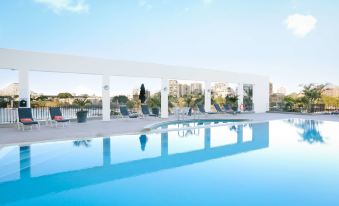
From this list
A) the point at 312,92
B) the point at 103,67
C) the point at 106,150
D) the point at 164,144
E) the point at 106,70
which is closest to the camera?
the point at 106,150

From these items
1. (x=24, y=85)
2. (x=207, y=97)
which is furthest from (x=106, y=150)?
(x=207, y=97)

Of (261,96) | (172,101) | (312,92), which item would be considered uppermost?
(312,92)

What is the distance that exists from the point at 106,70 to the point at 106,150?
724 cm

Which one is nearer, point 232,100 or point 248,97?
point 232,100

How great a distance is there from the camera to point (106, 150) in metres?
6.55

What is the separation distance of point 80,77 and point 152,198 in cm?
1208

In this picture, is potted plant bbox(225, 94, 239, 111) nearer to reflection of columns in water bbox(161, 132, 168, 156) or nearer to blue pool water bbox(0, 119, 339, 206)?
blue pool water bbox(0, 119, 339, 206)

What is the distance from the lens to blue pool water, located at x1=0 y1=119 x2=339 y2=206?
11.9 ft

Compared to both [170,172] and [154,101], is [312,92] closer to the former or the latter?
[154,101]

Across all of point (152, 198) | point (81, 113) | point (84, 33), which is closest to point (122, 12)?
point (84, 33)

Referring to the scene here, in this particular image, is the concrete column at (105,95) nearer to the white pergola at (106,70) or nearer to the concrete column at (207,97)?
the white pergola at (106,70)

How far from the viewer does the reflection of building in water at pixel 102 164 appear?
403 centimetres

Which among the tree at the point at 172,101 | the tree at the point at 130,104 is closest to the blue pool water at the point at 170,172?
the tree at the point at 130,104

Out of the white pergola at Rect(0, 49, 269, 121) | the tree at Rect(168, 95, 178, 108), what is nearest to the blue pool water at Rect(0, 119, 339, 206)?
the white pergola at Rect(0, 49, 269, 121)
